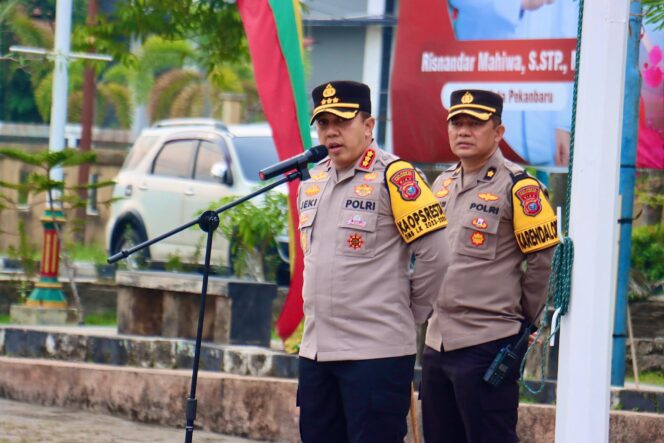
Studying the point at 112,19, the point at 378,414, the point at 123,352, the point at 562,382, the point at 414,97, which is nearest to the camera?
the point at 562,382

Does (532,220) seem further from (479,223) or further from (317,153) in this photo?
(317,153)

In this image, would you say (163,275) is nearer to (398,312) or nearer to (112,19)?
(112,19)

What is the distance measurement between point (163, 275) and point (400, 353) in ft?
15.9

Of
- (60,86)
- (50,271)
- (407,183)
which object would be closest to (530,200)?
(407,183)

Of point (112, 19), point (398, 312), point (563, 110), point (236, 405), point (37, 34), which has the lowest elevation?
point (236, 405)

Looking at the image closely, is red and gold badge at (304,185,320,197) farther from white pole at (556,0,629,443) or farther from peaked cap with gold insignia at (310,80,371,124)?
white pole at (556,0,629,443)

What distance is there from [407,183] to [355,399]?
81cm

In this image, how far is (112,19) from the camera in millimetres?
11594

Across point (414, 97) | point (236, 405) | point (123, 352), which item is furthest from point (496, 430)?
point (123, 352)

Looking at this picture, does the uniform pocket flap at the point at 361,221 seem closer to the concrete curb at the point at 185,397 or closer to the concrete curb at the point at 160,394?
the concrete curb at the point at 185,397

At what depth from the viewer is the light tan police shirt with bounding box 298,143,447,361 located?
5.16 metres

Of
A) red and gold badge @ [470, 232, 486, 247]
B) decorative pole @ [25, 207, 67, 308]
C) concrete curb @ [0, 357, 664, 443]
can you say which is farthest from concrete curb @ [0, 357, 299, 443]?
red and gold badge @ [470, 232, 486, 247]

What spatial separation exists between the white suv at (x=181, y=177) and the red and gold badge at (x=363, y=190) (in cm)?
720

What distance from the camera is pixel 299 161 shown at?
535cm
